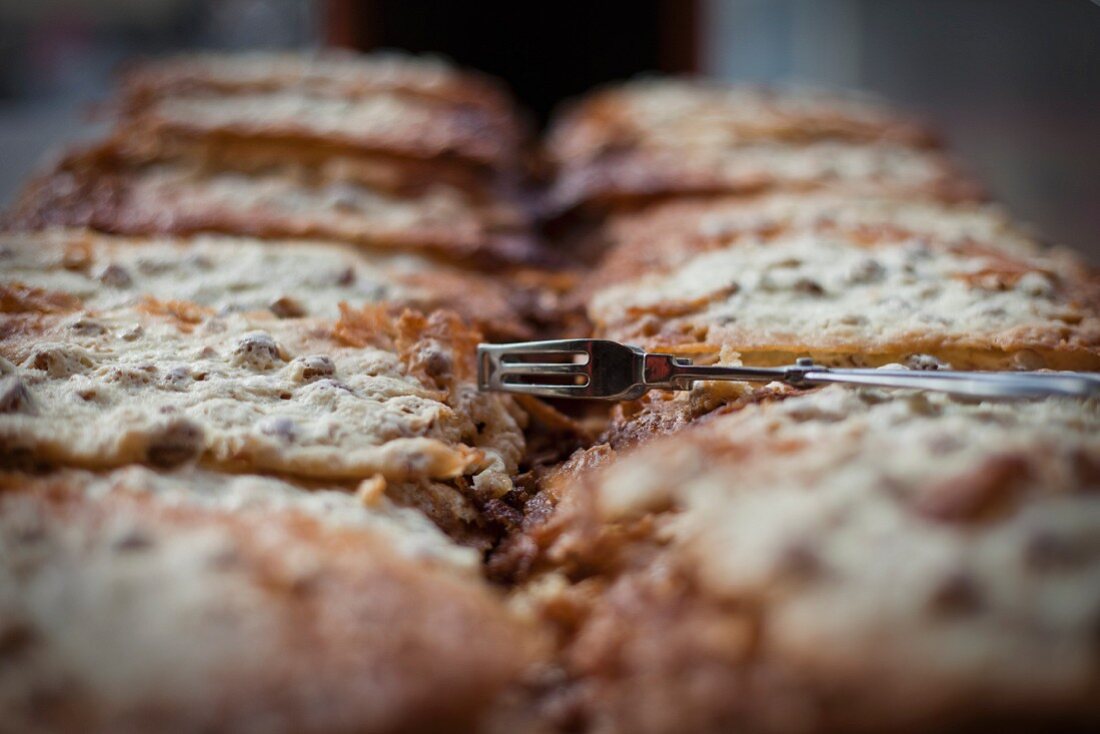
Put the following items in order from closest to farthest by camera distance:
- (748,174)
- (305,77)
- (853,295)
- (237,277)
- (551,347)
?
1. (551,347)
2. (853,295)
3. (237,277)
4. (748,174)
5. (305,77)

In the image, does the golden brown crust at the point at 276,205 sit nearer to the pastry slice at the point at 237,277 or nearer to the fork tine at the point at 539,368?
the pastry slice at the point at 237,277

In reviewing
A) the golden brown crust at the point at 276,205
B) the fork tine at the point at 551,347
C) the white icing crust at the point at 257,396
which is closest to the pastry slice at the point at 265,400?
the white icing crust at the point at 257,396

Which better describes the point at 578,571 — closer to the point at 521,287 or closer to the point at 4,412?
the point at 4,412

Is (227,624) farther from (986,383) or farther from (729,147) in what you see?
(729,147)

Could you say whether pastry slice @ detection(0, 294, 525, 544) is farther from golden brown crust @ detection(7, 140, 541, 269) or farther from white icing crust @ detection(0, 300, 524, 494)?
golden brown crust @ detection(7, 140, 541, 269)

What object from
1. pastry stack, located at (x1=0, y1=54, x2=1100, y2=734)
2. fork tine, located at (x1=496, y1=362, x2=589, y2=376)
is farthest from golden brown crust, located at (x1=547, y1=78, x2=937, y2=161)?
fork tine, located at (x1=496, y1=362, x2=589, y2=376)

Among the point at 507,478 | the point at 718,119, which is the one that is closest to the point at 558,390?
the point at 507,478

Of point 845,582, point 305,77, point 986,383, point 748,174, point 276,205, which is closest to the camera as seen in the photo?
point 845,582
